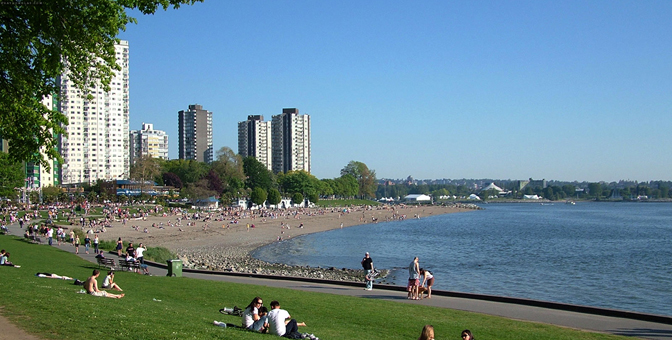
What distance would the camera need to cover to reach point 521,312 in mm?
14047

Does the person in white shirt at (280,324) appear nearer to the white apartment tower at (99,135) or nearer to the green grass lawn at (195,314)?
the green grass lawn at (195,314)

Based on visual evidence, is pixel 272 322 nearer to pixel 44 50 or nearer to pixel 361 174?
pixel 44 50

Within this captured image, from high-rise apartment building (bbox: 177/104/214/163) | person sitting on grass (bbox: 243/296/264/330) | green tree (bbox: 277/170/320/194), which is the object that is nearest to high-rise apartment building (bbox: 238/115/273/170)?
high-rise apartment building (bbox: 177/104/214/163)

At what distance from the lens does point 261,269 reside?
32.6 metres

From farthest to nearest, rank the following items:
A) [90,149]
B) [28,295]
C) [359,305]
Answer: [90,149], [359,305], [28,295]

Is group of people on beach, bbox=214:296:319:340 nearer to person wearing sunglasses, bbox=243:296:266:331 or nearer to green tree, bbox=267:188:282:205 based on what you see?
person wearing sunglasses, bbox=243:296:266:331

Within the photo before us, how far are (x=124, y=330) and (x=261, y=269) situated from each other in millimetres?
Answer: 24492

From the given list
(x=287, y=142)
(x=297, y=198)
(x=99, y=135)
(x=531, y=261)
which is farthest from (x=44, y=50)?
(x=287, y=142)

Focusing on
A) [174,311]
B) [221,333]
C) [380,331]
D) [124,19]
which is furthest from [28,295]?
[380,331]

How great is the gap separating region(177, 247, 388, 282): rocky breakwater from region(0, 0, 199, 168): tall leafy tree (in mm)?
17139

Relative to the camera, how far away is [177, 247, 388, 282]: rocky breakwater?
3000 cm

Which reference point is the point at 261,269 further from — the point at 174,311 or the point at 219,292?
the point at 174,311

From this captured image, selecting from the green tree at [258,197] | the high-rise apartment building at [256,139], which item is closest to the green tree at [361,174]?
the high-rise apartment building at [256,139]

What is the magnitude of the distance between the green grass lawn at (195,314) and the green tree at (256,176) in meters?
104
